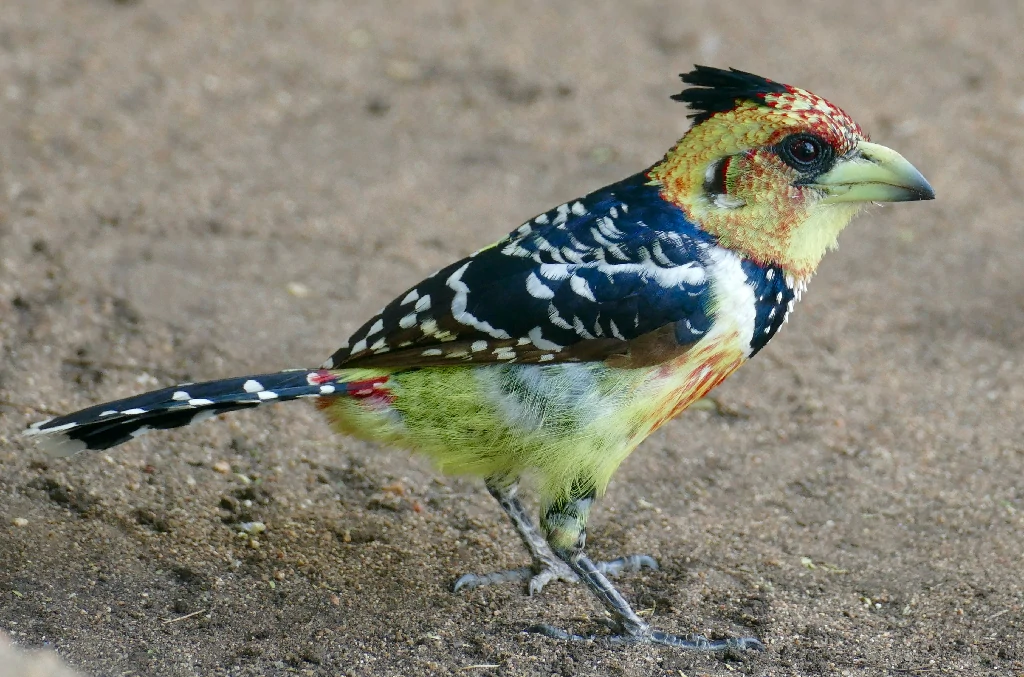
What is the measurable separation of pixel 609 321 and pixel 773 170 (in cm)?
64

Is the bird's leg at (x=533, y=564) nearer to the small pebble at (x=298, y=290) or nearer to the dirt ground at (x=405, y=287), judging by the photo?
the dirt ground at (x=405, y=287)

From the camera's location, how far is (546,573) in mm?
3709

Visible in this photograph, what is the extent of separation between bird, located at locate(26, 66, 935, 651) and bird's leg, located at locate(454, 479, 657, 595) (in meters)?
0.26

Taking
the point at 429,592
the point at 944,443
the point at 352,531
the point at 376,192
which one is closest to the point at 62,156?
the point at 376,192

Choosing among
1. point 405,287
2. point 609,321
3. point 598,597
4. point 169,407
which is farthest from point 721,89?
point 405,287

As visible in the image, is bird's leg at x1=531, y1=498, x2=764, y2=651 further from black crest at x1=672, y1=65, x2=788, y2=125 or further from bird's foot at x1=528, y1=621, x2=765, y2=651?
black crest at x1=672, y1=65, x2=788, y2=125

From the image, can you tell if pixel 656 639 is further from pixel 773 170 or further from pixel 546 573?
pixel 773 170

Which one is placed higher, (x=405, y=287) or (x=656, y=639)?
(x=405, y=287)

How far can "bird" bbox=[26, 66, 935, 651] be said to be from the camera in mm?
3186

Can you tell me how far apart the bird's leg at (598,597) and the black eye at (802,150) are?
114 centimetres

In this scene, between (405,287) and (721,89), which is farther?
(405,287)

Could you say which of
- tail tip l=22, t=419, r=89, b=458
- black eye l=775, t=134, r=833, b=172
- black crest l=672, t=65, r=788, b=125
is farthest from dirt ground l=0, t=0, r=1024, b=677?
black crest l=672, t=65, r=788, b=125

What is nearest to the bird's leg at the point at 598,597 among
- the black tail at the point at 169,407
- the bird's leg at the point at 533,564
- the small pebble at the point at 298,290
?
the bird's leg at the point at 533,564

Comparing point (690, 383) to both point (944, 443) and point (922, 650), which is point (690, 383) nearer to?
point (922, 650)
